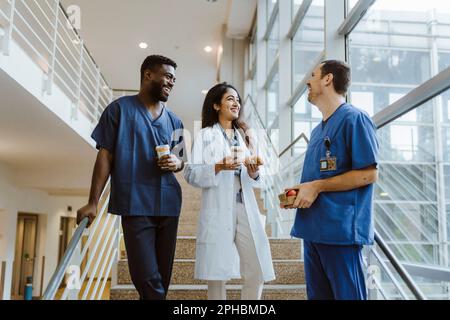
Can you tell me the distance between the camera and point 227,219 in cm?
199

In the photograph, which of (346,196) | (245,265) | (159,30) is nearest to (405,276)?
(346,196)

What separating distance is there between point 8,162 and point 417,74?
659 centimetres

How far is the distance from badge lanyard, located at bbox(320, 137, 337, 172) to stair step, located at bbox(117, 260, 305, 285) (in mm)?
1597

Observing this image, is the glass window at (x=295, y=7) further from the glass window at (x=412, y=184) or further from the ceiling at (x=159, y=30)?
the glass window at (x=412, y=184)

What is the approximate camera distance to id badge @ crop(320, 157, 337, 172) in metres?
1.55

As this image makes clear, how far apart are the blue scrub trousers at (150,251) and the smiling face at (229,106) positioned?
2.10ft

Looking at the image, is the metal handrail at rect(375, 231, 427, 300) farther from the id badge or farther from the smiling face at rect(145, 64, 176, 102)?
the smiling face at rect(145, 64, 176, 102)

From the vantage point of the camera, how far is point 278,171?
4047 millimetres

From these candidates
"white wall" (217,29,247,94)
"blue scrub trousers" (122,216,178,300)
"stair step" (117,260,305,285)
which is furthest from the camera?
"white wall" (217,29,247,94)

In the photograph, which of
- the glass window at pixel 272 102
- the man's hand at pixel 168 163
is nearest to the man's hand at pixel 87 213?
the man's hand at pixel 168 163

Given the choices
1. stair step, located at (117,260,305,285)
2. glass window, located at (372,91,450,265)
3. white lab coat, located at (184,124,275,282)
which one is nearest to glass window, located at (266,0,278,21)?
glass window, located at (372,91,450,265)

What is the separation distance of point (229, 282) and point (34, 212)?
26.4ft

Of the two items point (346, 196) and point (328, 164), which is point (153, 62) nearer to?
point (328, 164)

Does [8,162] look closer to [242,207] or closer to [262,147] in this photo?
[262,147]
